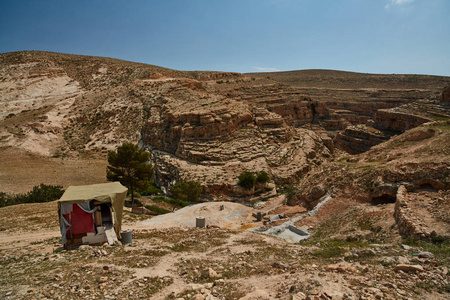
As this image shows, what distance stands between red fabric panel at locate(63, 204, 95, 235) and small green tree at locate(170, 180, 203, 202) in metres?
12.0

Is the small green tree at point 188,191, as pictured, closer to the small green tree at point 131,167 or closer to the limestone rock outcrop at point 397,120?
the small green tree at point 131,167

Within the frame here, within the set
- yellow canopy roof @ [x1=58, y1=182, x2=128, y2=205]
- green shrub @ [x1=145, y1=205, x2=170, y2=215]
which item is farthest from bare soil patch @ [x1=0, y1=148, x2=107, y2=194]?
yellow canopy roof @ [x1=58, y1=182, x2=128, y2=205]

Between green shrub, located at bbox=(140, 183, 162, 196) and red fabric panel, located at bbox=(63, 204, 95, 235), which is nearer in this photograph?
red fabric panel, located at bbox=(63, 204, 95, 235)

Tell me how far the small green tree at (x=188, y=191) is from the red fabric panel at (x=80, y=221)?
1203 centimetres

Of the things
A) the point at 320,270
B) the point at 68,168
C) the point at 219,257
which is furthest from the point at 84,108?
the point at 320,270

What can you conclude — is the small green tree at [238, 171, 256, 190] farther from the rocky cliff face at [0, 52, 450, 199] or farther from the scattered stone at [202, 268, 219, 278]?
the scattered stone at [202, 268, 219, 278]

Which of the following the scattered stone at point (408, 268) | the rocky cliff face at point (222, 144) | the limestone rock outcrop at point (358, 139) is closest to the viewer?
the scattered stone at point (408, 268)

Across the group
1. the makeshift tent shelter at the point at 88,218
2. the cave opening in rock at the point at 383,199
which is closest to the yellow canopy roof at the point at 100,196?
the makeshift tent shelter at the point at 88,218

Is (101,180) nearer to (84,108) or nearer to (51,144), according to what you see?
(51,144)

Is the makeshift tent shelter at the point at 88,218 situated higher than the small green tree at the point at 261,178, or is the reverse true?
the makeshift tent shelter at the point at 88,218

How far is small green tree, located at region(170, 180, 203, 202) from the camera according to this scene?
21.7 meters

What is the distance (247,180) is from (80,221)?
15295 millimetres

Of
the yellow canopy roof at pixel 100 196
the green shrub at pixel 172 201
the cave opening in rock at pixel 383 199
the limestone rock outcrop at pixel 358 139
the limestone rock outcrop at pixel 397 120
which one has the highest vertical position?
the limestone rock outcrop at pixel 397 120

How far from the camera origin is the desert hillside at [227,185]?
19.7 ft
